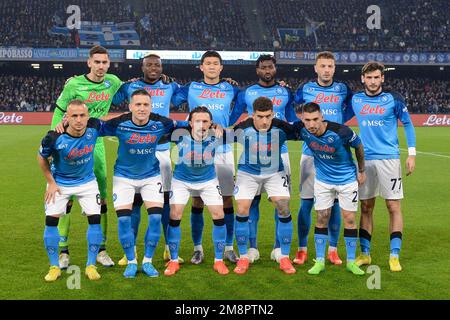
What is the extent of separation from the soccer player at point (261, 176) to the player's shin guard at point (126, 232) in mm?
1123

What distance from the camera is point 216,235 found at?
19.7ft

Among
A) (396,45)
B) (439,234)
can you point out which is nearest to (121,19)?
(396,45)

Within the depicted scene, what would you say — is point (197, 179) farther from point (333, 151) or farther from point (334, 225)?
point (334, 225)

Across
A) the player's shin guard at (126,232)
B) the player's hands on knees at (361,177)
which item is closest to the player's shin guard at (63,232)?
the player's shin guard at (126,232)

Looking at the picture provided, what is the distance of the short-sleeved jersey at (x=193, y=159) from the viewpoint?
19.8 feet

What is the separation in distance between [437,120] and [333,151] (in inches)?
1152

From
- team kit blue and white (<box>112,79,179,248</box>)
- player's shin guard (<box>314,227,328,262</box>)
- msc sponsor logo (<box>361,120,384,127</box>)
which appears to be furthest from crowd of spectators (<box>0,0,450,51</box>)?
player's shin guard (<box>314,227,328,262</box>)

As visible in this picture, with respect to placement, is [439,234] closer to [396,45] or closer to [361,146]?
[361,146]

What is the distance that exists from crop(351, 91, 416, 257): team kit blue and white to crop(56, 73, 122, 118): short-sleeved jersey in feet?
9.21

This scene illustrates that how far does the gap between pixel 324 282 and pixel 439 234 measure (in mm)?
2900

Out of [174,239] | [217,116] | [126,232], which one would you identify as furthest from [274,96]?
[126,232]

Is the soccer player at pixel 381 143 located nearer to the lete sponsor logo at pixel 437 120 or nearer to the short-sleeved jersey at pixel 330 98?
the short-sleeved jersey at pixel 330 98

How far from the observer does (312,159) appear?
21.2 feet
